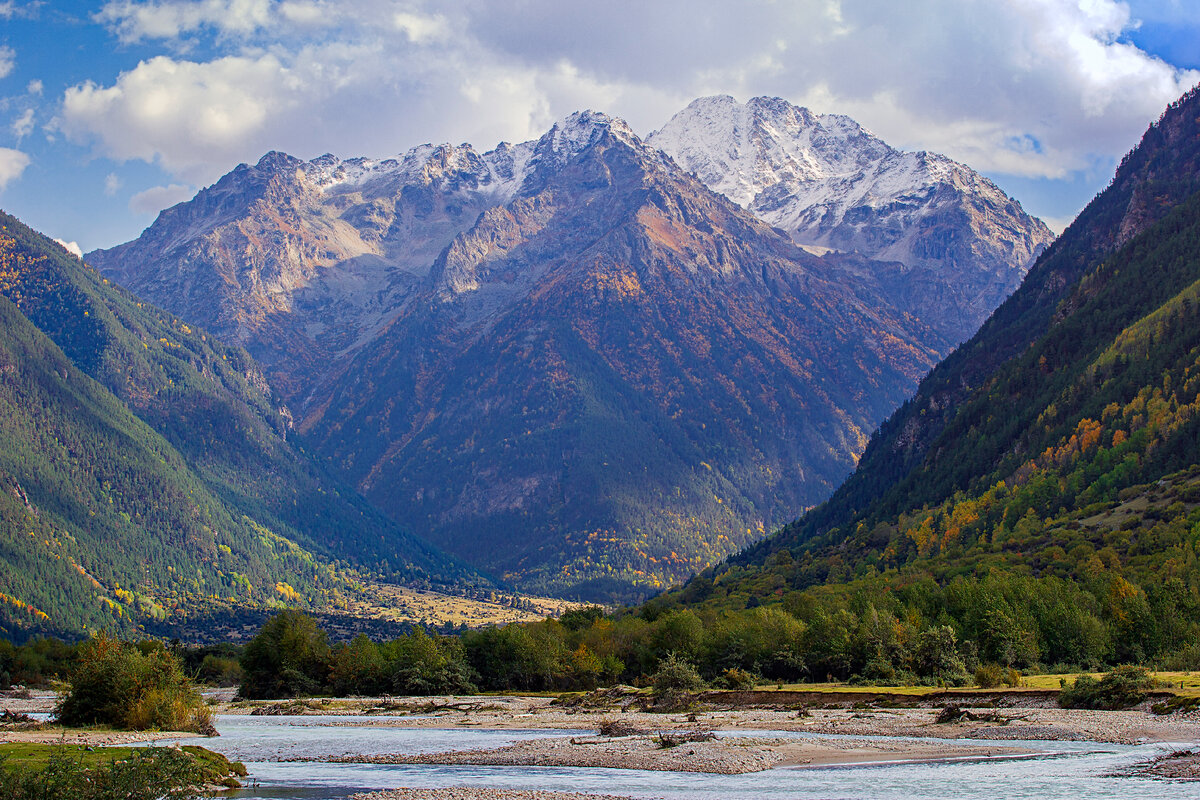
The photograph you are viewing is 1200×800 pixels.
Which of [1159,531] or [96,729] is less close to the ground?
[1159,531]

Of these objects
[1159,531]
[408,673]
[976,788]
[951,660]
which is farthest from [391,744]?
[1159,531]

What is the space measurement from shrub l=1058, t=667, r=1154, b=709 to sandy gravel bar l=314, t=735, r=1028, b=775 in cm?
2028

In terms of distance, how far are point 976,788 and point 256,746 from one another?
6218 centimetres

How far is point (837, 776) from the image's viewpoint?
209ft

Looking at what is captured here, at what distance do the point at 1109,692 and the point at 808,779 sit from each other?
3955cm

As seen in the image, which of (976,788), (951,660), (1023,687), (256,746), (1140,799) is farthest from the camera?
(951,660)

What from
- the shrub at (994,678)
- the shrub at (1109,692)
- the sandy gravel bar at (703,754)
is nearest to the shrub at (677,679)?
the shrub at (994,678)

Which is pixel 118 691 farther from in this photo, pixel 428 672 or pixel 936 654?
pixel 428 672

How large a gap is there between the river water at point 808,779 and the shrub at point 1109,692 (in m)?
17.6

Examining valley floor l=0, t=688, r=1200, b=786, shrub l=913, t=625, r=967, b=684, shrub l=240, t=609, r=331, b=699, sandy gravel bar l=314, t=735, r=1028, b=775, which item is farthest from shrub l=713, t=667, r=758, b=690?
shrub l=240, t=609, r=331, b=699

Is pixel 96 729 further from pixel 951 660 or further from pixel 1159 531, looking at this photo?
pixel 1159 531

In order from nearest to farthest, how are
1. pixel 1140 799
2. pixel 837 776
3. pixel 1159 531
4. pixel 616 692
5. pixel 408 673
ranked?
pixel 1140 799 → pixel 837 776 → pixel 616 692 → pixel 408 673 → pixel 1159 531

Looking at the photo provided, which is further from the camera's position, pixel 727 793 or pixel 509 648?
pixel 509 648

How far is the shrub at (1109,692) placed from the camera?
289 feet
